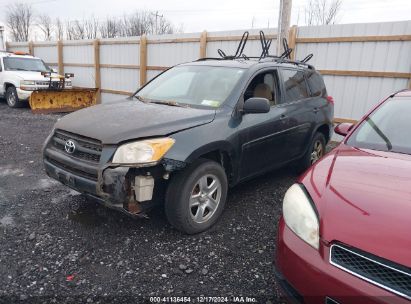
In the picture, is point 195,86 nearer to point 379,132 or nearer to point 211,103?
point 211,103

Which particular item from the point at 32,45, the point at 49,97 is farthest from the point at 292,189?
the point at 32,45

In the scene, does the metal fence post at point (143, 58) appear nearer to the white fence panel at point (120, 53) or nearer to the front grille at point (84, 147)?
the white fence panel at point (120, 53)

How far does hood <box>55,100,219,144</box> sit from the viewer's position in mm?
2976

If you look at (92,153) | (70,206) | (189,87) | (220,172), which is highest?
(189,87)

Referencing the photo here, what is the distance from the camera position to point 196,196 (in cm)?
327

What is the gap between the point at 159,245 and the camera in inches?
124

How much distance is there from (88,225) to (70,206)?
58 cm

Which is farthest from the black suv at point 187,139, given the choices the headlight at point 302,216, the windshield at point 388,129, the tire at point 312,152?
the headlight at point 302,216

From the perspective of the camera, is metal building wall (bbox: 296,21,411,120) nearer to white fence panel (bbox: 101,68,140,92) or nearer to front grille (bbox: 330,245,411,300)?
white fence panel (bbox: 101,68,140,92)

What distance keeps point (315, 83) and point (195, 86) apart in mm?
2210

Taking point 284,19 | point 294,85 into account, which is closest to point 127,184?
point 294,85

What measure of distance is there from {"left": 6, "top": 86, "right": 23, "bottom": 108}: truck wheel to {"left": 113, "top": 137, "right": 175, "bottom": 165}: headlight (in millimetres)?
10477

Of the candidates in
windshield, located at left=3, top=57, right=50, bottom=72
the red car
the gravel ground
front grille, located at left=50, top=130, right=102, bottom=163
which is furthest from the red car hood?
windshield, located at left=3, top=57, right=50, bottom=72

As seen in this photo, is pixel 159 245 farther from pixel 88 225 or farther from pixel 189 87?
pixel 189 87
